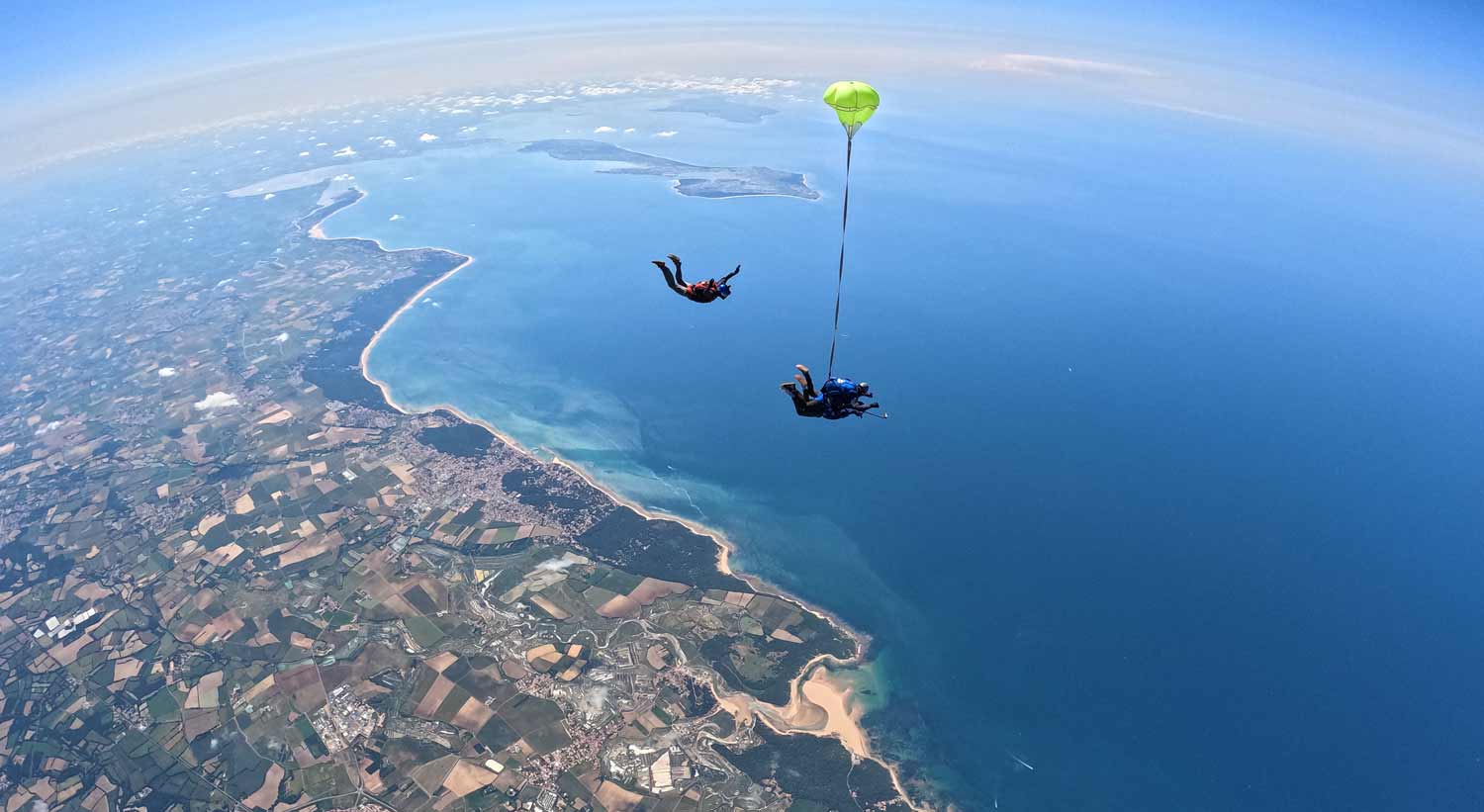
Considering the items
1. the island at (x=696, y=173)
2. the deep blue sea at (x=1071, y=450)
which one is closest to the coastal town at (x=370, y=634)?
the deep blue sea at (x=1071, y=450)

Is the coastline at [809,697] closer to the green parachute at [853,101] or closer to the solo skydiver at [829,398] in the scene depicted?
the solo skydiver at [829,398]

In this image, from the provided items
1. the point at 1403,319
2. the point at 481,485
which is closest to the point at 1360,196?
the point at 1403,319

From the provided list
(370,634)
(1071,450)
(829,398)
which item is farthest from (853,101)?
(1071,450)

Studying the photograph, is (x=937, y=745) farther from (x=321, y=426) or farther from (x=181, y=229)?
(x=181, y=229)

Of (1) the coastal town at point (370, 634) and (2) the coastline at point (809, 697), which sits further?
(2) the coastline at point (809, 697)

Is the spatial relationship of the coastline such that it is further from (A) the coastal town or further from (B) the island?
(B) the island
